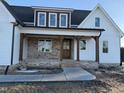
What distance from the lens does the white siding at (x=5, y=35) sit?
15.8 meters

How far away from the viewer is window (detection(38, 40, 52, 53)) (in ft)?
74.5

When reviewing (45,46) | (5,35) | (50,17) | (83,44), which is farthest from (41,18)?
(5,35)

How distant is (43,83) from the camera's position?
35.3 feet

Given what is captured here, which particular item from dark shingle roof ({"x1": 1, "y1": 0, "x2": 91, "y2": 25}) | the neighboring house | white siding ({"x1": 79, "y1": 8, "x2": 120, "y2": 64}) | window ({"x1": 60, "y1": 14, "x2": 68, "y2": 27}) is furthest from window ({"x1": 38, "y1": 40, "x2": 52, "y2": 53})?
white siding ({"x1": 79, "y1": 8, "x2": 120, "y2": 64})

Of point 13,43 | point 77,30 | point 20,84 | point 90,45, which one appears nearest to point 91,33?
point 77,30

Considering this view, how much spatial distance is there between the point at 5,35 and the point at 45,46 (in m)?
7.38

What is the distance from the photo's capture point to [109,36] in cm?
2261

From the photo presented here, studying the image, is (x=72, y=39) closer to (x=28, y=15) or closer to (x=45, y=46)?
(x=45, y=46)

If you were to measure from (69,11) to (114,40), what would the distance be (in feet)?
19.4

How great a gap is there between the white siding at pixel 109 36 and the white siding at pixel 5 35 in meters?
9.51

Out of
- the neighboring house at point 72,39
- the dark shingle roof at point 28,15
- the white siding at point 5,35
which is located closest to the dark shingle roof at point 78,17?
the dark shingle roof at point 28,15

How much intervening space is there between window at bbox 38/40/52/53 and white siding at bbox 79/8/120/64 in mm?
4784

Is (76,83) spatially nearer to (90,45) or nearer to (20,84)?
(20,84)

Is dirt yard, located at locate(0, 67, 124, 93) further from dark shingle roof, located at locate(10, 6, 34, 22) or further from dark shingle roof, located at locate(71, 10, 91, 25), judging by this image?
dark shingle roof, located at locate(10, 6, 34, 22)
